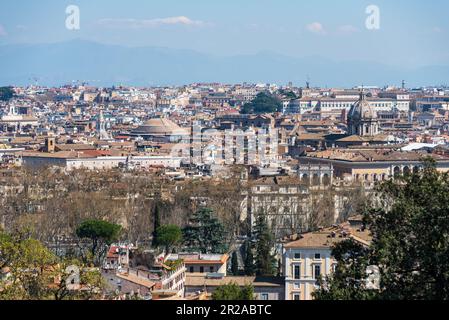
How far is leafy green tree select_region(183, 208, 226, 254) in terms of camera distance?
2780 centimetres

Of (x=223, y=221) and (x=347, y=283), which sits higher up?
(x=347, y=283)

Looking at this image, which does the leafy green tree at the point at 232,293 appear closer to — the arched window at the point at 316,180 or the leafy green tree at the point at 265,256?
the leafy green tree at the point at 265,256

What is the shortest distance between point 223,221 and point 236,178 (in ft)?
28.1

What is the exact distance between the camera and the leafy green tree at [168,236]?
1091 inches

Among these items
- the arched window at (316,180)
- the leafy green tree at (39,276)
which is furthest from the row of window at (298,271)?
the arched window at (316,180)

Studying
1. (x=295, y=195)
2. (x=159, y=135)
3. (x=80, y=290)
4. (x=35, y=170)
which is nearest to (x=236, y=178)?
(x=295, y=195)

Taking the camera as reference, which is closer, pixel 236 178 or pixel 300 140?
pixel 236 178

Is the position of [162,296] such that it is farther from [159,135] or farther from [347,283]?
[159,135]

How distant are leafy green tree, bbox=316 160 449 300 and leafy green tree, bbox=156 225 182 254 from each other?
48.1ft

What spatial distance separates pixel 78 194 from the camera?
3584 cm

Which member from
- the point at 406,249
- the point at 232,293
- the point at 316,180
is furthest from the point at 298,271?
the point at 316,180

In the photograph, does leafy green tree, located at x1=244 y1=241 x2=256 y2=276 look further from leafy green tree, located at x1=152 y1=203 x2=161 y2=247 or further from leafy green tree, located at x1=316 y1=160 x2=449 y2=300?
leafy green tree, located at x1=316 y1=160 x2=449 y2=300

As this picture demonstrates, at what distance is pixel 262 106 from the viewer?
93.2 metres

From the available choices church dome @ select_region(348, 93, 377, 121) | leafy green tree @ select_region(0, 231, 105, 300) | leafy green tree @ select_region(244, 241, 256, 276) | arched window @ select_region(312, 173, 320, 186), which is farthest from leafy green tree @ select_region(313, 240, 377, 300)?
church dome @ select_region(348, 93, 377, 121)
